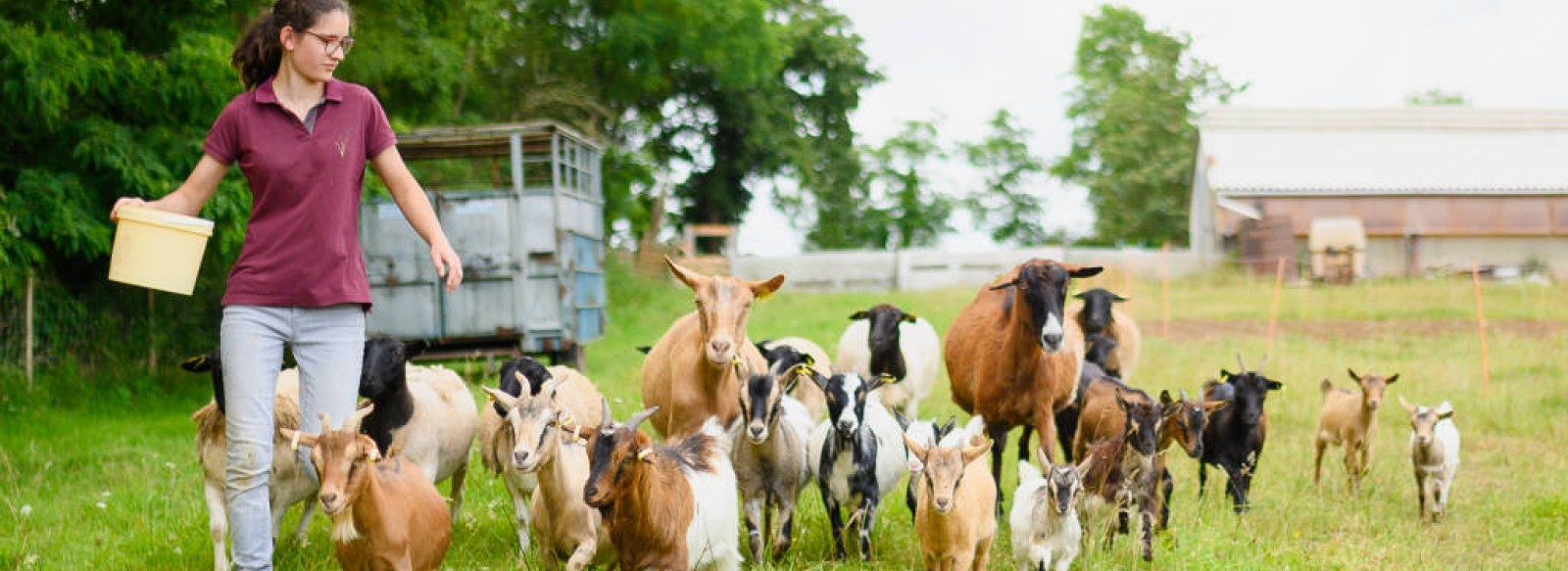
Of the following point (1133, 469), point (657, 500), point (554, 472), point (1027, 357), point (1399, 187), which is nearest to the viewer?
point (657, 500)

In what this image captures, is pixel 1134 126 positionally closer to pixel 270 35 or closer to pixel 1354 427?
pixel 1354 427

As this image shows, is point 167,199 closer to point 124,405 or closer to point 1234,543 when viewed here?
point 1234,543

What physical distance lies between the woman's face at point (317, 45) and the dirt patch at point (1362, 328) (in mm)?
17827

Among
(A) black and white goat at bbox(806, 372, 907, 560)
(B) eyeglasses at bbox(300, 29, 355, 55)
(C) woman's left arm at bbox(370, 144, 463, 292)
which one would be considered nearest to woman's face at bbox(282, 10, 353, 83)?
(B) eyeglasses at bbox(300, 29, 355, 55)

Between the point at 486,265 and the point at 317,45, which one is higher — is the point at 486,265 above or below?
below

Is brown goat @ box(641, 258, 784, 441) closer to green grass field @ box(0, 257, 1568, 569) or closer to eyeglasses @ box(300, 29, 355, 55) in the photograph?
green grass field @ box(0, 257, 1568, 569)

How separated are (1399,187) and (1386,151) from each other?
7.88 feet

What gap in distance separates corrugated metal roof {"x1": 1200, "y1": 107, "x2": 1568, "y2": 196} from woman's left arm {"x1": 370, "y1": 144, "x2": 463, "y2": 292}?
103 ft

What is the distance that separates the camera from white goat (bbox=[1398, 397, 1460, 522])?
9172mm

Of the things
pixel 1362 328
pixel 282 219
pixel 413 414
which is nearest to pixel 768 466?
pixel 413 414

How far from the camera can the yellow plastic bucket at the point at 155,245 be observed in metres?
4.67

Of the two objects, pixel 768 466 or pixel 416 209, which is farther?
pixel 768 466

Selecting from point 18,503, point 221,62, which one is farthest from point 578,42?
point 18,503

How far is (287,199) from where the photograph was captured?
470 cm
